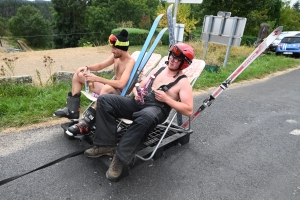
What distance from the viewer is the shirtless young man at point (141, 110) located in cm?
216

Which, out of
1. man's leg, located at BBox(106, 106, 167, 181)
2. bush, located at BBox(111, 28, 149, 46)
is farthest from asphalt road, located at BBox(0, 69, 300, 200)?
bush, located at BBox(111, 28, 149, 46)

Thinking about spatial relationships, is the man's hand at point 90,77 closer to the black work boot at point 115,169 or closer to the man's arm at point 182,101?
the man's arm at point 182,101

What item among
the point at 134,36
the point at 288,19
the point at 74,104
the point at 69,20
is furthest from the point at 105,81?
the point at 69,20

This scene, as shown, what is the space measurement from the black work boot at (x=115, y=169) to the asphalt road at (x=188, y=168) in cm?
13

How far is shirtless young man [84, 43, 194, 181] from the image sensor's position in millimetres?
2156

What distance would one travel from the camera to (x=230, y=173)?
101 inches

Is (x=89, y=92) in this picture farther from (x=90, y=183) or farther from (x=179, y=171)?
(x=179, y=171)

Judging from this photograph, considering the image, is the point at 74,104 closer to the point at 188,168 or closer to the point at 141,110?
the point at 141,110

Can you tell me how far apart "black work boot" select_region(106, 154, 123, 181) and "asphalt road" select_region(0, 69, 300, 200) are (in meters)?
0.13

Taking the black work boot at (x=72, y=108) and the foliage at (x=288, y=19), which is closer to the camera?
the black work boot at (x=72, y=108)

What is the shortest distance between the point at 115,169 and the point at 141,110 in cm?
64

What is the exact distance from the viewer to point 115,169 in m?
2.19

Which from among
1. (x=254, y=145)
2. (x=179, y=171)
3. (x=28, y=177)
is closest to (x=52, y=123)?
(x=28, y=177)

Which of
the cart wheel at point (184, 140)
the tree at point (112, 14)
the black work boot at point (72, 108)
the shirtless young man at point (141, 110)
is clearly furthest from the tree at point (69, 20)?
the shirtless young man at point (141, 110)
